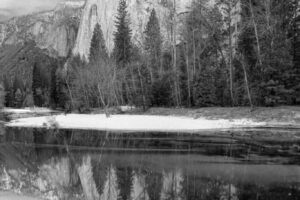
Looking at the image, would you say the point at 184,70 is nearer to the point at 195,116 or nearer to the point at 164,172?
the point at 195,116

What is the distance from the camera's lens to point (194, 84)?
4919 cm

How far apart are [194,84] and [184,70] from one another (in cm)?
808

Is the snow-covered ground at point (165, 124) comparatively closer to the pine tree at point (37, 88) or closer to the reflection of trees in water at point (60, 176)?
the reflection of trees in water at point (60, 176)

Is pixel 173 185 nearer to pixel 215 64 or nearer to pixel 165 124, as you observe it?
pixel 165 124

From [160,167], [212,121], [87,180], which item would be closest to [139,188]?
[87,180]

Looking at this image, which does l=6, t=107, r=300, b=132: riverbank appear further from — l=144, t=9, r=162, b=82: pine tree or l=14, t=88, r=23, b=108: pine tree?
l=14, t=88, r=23, b=108: pine tree

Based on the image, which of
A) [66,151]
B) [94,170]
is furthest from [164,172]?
[66,151]

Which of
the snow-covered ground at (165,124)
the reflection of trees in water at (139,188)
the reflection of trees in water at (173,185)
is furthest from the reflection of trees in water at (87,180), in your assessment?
the snow-covered ground at (165,124)

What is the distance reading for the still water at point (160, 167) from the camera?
43.3 ft

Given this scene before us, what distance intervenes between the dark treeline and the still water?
41.6 ft

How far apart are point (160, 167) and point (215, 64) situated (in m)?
43.2

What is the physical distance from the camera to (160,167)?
1747 cm

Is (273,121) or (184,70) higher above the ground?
(184,70)

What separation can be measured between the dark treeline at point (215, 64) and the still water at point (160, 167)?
12.7 metres
